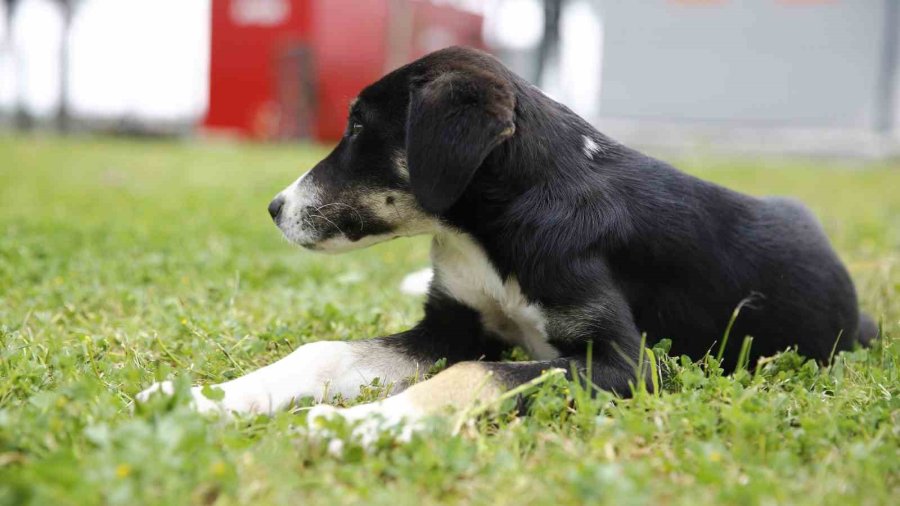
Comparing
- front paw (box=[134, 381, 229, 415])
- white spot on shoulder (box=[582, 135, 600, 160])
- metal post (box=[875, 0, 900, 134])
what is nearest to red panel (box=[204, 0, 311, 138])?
metal post (box=[875, 0, 900, 134])

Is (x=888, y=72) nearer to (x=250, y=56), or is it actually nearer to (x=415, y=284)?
(x=250, y=56)

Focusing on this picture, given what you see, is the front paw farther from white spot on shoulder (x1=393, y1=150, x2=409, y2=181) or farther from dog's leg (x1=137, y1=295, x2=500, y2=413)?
white spot on shoulder (x1=393, y1=150, x2=409, y2=181)

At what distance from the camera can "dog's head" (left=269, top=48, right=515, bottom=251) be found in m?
3.18

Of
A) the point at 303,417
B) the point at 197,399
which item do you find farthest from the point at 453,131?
the point at 197,399

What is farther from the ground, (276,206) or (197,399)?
(276,206)

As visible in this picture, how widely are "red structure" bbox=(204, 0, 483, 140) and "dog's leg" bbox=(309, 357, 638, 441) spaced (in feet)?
57.2

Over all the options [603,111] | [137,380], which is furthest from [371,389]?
[603,111]

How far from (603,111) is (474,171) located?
51.8 feet

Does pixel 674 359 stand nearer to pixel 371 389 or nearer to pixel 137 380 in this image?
pixel 371 389

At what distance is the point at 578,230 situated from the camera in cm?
329

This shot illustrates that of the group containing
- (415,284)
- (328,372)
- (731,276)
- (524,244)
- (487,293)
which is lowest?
(415,284)

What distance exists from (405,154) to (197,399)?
1193 millimetres

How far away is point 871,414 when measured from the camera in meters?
2.81

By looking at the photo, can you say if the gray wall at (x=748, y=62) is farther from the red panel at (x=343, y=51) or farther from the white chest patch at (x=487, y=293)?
the white chest patch at (x=487, y=293)
